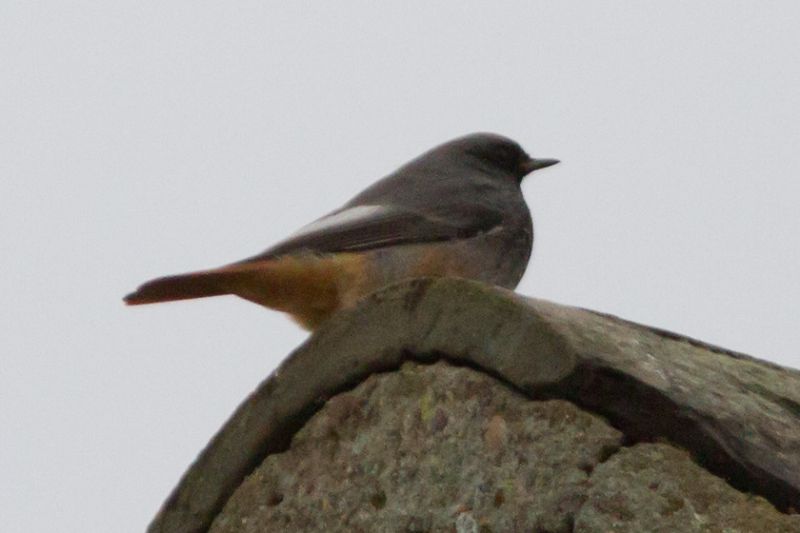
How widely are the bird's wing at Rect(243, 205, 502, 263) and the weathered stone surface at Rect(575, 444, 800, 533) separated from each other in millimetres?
2195

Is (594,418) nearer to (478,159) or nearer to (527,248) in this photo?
(527,248)

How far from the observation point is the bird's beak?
6898mm

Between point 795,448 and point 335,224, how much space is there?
244 cm

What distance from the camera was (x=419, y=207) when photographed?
5.66 metres

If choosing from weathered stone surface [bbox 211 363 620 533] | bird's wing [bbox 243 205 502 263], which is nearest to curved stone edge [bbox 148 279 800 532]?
weathered stone surface [bbox 211 363 620 533]

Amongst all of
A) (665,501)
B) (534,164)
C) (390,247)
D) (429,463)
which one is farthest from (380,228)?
(665,501)

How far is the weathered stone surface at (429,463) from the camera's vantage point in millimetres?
3141

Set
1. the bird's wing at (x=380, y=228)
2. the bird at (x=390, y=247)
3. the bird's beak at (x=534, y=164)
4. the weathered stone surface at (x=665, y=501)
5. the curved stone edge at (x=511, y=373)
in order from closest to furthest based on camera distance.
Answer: the weathered stone surface at (x=665, y=501), the curved stone edge at (x=511, y=373), the bird at (x=390, y=247), the bird's wing at (x=380, y=228), the bird's beak at (x=534, y=164)

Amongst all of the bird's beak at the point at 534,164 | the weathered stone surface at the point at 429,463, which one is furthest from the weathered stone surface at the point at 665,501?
the bird's beak at the point at 534,164

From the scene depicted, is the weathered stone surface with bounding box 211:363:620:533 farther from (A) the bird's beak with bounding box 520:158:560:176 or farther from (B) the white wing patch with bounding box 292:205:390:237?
(A) the bird's beak with bounding box 520:158:560:176

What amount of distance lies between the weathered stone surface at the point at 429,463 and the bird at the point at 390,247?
4.11ft

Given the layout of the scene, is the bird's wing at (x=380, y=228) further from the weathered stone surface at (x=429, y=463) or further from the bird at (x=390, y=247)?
the weathered stone surface at (x=429, y=463)

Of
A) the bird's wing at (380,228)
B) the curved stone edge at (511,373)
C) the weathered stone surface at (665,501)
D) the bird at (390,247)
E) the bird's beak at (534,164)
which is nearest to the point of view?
the weathered stone surface at (665,501)

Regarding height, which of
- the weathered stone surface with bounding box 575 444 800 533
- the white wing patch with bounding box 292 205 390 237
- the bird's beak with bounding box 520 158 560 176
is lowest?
the bird's beak with bounding box 520 158 560 176
